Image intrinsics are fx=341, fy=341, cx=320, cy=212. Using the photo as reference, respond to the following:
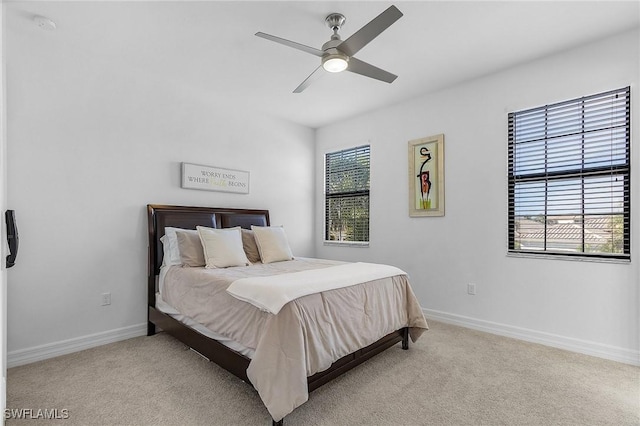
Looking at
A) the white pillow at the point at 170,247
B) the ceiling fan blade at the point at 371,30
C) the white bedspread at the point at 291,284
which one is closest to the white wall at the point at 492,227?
the white bedspread at the point at 291,284

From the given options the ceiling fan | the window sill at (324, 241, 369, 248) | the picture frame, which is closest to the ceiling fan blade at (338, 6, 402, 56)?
the ceiling fan

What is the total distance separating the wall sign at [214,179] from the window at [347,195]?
1.44 m

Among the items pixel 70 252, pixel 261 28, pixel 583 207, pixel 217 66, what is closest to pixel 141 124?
pixel 217 66

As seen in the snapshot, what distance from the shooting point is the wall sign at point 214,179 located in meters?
3.84

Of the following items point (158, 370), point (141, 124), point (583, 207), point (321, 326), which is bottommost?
point (158, 370)

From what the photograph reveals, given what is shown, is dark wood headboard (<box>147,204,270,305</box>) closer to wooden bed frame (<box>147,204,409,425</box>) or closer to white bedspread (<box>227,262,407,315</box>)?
wooden bed frame (<box>147,204,409,425</box>)

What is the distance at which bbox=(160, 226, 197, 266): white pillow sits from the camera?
328cm

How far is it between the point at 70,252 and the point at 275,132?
2.85m

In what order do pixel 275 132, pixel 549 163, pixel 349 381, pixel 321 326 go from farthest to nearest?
1. pixel 275 132
2. pixel 549 163
3. pixel 349 381
4. pixel 321 326

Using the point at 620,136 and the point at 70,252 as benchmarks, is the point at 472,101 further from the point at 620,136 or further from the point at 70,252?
the point at 70,252

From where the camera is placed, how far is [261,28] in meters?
2.75

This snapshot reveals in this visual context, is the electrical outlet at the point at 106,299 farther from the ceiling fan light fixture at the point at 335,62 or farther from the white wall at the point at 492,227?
the white wall at the point at 492,227
